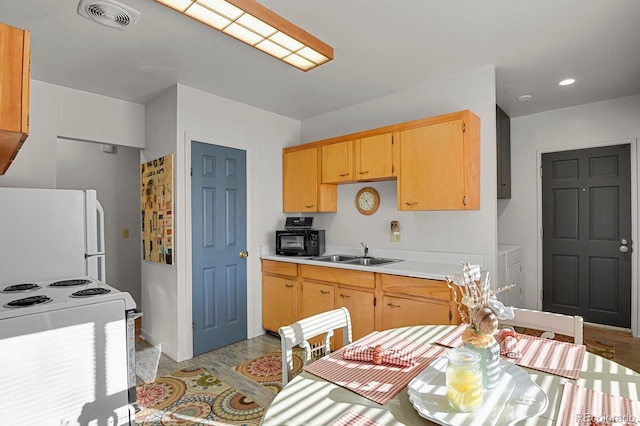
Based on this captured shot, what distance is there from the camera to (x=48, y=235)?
238 cm

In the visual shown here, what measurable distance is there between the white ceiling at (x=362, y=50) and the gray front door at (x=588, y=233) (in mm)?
765

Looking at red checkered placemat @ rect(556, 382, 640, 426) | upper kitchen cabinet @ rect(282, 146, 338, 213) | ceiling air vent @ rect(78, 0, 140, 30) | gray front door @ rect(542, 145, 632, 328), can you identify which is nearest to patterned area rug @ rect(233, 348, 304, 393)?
upper kitchen cabinet @ rect(282, 146, 338, 213)

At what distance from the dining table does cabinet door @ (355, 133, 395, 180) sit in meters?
2.17

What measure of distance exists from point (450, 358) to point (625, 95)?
165 inches

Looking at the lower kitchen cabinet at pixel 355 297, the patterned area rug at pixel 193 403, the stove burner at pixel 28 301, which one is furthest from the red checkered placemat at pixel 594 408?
the stove burner at pixel 28 301

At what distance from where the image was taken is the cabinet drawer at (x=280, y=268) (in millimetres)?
3592

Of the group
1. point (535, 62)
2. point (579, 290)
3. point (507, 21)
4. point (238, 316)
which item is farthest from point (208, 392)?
point (579, 290)

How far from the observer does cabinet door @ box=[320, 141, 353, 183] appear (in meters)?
3.48

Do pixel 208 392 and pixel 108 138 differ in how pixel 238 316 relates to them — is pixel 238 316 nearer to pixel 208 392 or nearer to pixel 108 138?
pixel 208 392

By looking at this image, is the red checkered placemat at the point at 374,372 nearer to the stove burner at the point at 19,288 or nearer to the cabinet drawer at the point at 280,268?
the stove burner at the point at 19,288

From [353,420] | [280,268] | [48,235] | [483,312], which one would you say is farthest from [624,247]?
[48,235]

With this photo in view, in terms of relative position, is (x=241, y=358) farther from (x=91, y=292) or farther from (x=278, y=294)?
(x=91, y=292)

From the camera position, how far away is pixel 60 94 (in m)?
3.18

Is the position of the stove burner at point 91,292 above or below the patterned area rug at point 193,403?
above
